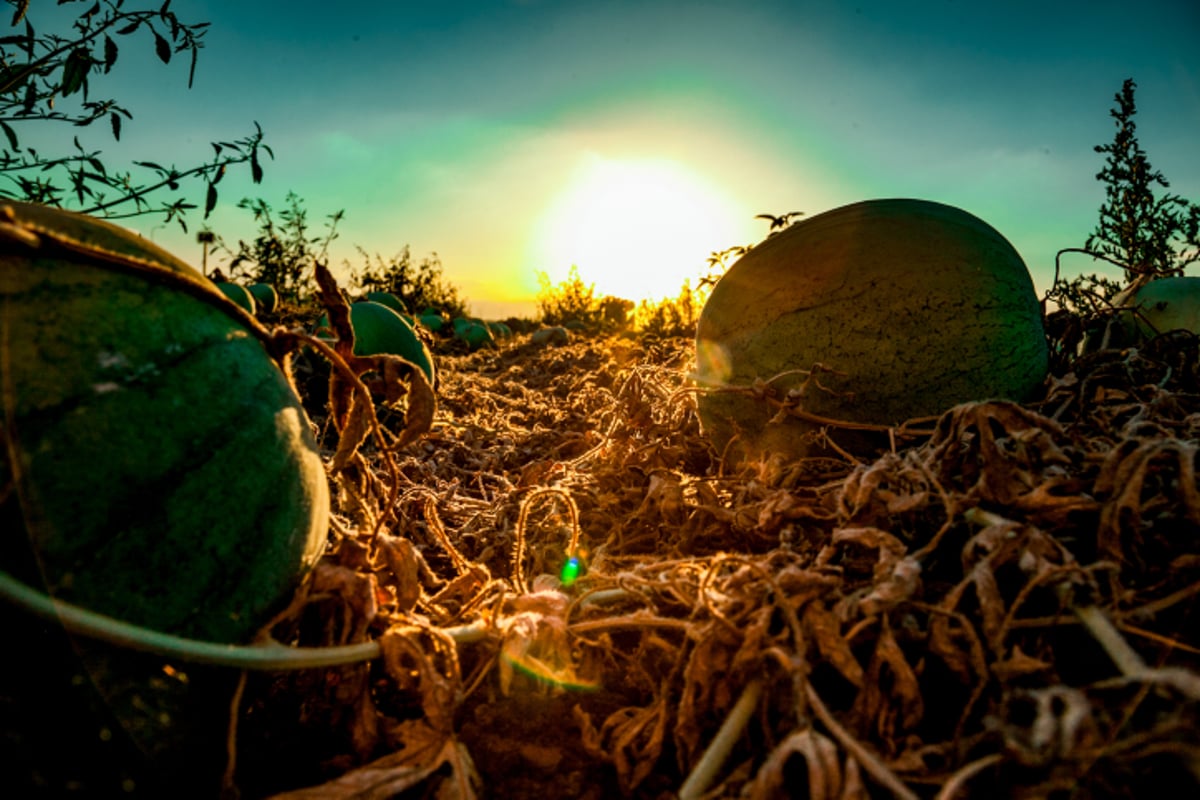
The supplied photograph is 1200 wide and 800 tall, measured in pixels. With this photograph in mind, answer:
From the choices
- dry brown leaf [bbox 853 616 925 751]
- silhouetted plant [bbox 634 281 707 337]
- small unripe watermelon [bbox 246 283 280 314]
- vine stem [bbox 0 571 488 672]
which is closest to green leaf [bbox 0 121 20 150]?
vine stem [bbox 0 571 488 672]

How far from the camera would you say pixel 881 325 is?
2.32 meters

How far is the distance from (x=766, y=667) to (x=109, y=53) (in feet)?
9.48

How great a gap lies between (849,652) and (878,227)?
71.2 inches

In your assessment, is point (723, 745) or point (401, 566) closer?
point (723, 745)

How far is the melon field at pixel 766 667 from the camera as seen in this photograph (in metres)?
0.99

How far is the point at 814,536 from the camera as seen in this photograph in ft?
5.76

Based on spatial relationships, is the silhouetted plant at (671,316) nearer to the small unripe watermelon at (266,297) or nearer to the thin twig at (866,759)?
the small unripe watermelon at (266,297)

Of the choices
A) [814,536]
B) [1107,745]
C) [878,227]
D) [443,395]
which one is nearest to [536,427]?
[443,395]

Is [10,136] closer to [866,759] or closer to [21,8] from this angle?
[21,8]

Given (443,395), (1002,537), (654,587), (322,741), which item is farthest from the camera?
(443,395)

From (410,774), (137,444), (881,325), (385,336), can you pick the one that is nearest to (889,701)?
(410,774)

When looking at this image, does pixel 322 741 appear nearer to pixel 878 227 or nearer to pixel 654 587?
pixel 654 587

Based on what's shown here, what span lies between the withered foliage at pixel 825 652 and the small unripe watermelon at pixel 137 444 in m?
0.17

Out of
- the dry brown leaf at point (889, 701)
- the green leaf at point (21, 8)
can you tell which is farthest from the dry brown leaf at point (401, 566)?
the green leaf at point (21, 8)
